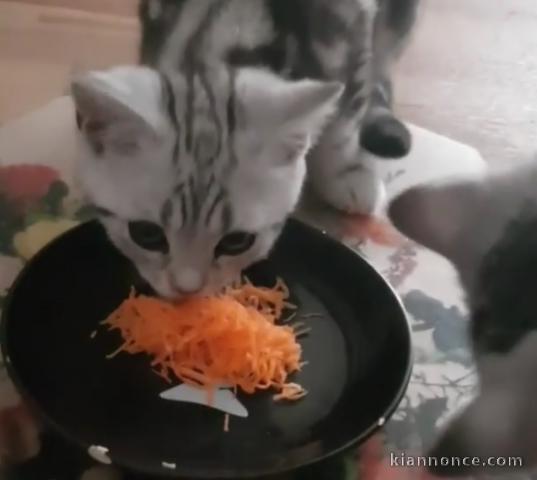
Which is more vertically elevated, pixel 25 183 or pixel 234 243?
pixel 234 243

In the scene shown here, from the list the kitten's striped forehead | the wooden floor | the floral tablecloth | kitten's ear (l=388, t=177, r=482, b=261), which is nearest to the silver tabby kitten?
the kitten's striped forehead

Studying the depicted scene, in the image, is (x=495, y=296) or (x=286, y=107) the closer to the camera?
(x=495, y=296)

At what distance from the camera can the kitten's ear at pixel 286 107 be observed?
1.03 m

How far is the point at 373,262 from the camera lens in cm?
144

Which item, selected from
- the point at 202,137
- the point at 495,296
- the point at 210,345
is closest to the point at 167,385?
the point at 210,345

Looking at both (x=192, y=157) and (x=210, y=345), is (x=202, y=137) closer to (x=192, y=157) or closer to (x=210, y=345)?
(x=192, y=157)

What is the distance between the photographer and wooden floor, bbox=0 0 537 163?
174 cm

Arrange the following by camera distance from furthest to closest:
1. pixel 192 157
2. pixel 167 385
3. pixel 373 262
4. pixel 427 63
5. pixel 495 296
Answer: pixel 427 63, pixel 373 262, pixel 167 385, pixel 192 157, pixel 495 296

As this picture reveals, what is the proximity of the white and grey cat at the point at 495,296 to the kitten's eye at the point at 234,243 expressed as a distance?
19 cm

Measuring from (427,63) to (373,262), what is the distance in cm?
63

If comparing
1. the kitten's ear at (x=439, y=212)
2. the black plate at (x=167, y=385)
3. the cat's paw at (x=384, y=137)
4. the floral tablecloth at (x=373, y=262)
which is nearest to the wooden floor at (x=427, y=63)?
the floral tablecloth at (x=373, y=262)

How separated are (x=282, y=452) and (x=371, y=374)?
16 centimetres

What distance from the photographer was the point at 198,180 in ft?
3.39

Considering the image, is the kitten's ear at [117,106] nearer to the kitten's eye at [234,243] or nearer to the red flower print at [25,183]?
the kitten's eye at [234,243]
